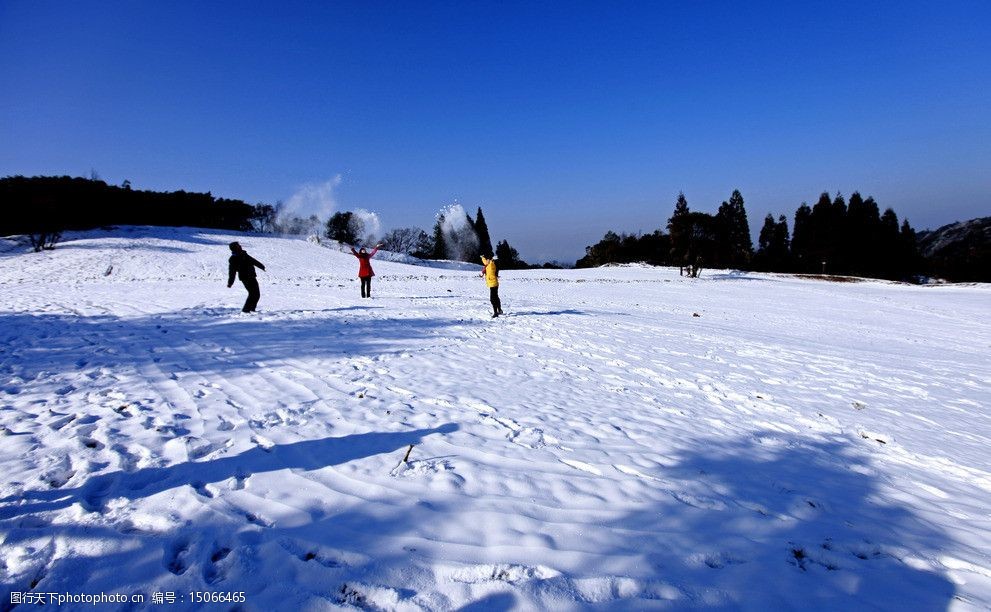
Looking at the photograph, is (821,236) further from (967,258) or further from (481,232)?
(481,232)

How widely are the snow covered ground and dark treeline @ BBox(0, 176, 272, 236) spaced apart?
44.3m

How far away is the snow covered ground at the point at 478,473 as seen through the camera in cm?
268

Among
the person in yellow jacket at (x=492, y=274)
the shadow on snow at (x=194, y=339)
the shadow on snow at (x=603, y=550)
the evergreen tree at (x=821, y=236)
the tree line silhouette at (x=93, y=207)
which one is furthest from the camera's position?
the evergreen tree at (x=821, y=236)

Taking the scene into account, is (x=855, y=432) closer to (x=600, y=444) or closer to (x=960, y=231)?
(x=600, y=444)

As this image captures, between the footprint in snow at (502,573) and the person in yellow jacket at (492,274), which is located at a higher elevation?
the person in yellow jacket at (492,274)

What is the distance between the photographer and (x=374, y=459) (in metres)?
4.17

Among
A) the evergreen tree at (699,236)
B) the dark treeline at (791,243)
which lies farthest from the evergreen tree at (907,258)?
the evergreen tree at (699,236)

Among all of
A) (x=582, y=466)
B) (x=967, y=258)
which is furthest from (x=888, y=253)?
(x=582, y=466)

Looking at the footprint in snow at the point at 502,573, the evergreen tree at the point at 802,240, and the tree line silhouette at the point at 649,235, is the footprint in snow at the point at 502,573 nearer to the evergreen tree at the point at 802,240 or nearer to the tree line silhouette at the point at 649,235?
the tree line silhouette at the point at 649,235

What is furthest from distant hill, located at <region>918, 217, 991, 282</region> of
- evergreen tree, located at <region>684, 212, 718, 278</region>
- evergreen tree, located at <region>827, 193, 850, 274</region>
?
evergreen tree, located at <region>684, 212, 718, 278</region>

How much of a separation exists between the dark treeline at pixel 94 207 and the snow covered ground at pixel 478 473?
145 feet

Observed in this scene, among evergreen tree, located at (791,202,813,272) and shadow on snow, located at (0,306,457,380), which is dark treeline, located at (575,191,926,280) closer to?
evergreen tree, located at (791,202,813,272)

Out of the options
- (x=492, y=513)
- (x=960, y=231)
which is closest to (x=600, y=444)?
(x=492, y=513)

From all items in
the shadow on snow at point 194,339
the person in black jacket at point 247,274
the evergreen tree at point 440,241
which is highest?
the evergreen tree at point 440,241
